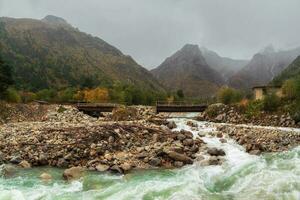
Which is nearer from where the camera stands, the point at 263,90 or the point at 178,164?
the point at 178,164

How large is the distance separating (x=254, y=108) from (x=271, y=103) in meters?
2.24

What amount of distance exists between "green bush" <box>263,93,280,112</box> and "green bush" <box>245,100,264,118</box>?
1.80 ft

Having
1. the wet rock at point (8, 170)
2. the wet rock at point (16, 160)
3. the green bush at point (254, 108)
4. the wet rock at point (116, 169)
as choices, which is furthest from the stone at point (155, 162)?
the green bush at point (254, 108)

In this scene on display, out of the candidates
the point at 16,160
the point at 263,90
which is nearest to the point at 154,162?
the point at 16,160

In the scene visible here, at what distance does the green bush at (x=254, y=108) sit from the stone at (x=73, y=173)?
106 feet

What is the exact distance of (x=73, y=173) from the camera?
2492 centimetres

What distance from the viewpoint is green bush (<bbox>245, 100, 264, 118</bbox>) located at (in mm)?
53188

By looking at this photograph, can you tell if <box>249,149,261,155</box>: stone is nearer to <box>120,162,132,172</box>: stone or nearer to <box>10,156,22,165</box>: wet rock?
<box>120,162,132,172</box>: stone

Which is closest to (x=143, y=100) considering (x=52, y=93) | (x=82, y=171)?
(x=52, y=93)

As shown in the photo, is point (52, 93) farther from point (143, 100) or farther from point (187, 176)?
point (187, 176)

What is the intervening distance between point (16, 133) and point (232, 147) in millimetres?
18125

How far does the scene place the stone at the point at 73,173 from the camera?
24391 millimetres

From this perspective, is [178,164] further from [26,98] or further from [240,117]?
[26,98]

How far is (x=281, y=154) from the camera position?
98.6 ft
